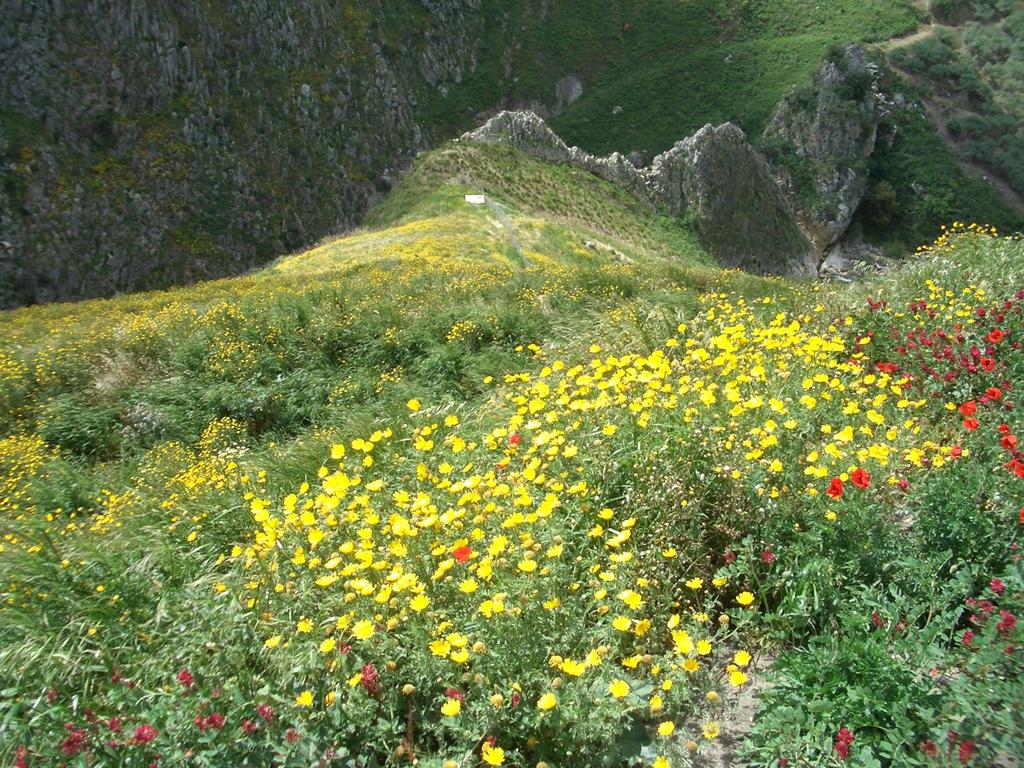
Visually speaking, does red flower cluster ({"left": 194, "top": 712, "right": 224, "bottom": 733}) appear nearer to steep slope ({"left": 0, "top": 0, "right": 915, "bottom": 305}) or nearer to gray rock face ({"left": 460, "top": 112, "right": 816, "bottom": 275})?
steep slope ({"left": 0, "top": 0, "right": 915, "bottom": 305})

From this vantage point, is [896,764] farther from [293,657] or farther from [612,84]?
[612,84]

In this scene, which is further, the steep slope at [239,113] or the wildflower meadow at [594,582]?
the steep slope at [239,113]

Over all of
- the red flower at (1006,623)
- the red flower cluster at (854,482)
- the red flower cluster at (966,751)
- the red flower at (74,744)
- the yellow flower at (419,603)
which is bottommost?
the red flower cluster at (966,751)

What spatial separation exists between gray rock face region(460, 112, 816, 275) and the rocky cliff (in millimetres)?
11234

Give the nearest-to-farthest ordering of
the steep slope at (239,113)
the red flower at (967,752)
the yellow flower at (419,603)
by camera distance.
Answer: the red flower at (967,752) < the yellow flower at (419,603) < the steep slope at (239,113)

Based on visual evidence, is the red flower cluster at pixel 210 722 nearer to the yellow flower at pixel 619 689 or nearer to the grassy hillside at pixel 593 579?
the grassy hillside at pixel 593 579

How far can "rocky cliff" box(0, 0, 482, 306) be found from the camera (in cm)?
3459

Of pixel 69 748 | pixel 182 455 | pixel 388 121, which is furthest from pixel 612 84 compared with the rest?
pixel 69 748

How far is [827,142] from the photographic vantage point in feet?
214

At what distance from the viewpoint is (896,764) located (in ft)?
7.80

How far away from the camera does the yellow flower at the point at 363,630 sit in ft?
9.39

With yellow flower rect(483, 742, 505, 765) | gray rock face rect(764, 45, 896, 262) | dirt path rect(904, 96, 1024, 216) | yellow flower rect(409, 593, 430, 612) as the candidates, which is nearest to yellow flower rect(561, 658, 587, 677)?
yellow flower rect(483, 742, 505, 765)

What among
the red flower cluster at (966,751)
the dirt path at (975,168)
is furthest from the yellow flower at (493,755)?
the dirt path at (975,168)

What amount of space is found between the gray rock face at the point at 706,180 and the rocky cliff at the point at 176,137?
36.9 feet
